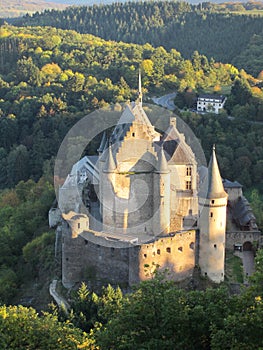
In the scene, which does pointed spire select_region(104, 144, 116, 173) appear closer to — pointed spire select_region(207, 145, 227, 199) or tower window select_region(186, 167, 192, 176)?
tower window select_region(186, 167, 192, 176)

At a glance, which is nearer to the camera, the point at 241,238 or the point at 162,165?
the point at 162,165

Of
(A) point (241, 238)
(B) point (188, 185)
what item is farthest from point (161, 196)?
(A) point (241, 238)

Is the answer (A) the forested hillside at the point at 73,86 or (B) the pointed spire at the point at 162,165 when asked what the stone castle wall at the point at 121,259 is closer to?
(B) the pointed spire at the point at 162,165

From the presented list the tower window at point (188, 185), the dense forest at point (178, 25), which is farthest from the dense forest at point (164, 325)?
the dense forest at point (178, 25)

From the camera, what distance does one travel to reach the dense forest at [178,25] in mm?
113188


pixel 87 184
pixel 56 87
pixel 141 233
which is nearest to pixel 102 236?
pixel 141 233

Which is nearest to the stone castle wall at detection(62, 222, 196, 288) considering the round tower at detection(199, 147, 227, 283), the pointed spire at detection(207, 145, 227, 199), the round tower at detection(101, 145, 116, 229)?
the round tower at detection(199, 147, 227, 283)

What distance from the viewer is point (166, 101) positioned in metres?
75.2

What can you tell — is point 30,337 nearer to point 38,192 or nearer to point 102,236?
point 102,236

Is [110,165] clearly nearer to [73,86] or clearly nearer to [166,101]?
[166,101]

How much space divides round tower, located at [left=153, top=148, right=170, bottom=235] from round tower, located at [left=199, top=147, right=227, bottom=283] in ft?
7.51

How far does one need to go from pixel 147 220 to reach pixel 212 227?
432 cm

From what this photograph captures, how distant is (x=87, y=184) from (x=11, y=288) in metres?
9.13

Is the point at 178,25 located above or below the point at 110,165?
above
